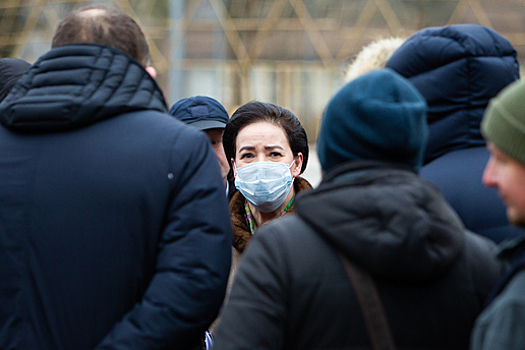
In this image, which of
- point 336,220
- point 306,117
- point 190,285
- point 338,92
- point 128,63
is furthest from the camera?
point 306,117

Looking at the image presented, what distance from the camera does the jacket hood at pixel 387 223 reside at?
52.6 inches

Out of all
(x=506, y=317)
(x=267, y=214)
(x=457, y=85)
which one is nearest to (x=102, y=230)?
(x=506, y=317)

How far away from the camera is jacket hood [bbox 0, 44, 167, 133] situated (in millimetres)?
1774

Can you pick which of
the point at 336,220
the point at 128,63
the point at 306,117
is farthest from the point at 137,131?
the point at 306,117

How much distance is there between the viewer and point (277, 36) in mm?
16281

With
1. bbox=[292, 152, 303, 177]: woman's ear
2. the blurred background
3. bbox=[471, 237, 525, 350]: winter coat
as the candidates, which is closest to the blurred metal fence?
the blurred background

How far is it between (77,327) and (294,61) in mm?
14737

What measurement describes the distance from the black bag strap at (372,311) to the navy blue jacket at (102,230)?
533 millimetres

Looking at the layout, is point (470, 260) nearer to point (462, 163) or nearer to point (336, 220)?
point (336, 220)

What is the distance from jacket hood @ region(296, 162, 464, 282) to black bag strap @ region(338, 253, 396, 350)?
0.10 ft

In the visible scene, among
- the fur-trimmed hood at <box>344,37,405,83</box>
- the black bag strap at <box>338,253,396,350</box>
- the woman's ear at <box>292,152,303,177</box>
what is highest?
the fur-trimmed hood at <box>344,37,405,83</box>

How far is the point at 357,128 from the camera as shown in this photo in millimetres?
1469

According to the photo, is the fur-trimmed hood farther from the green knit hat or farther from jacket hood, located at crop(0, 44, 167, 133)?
the green knit hat

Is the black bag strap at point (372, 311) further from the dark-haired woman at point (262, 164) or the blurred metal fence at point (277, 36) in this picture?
the blurred metal fence at point (277, 36)
